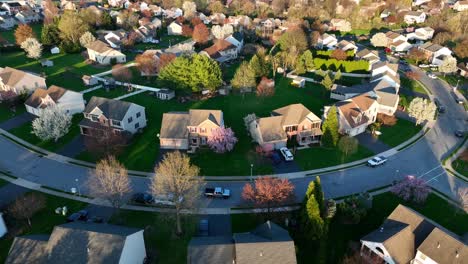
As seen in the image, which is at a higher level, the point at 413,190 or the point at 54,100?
the point at 54,100

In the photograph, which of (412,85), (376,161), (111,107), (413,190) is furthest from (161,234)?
(412,85)

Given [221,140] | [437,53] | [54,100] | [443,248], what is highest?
[54,100]

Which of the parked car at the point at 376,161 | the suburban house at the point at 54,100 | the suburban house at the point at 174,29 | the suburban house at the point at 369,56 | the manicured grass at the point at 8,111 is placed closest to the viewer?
the parked car at the point at 376,161

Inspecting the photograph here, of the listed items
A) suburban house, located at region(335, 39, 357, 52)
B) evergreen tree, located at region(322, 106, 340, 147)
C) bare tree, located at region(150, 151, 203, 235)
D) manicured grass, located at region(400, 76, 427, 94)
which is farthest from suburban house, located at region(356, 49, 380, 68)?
bare tree, located at region(150, 151, 203, 235)

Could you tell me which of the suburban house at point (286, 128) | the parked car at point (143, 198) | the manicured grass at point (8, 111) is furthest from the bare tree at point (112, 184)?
the manicured grass at point (8, 111)

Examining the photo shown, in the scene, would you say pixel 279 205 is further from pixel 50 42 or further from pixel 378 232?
pixel 50 42

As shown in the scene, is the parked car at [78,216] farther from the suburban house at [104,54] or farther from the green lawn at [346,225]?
the suburban house at [104,54]

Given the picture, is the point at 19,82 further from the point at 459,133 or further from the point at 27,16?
the point at 27,16
